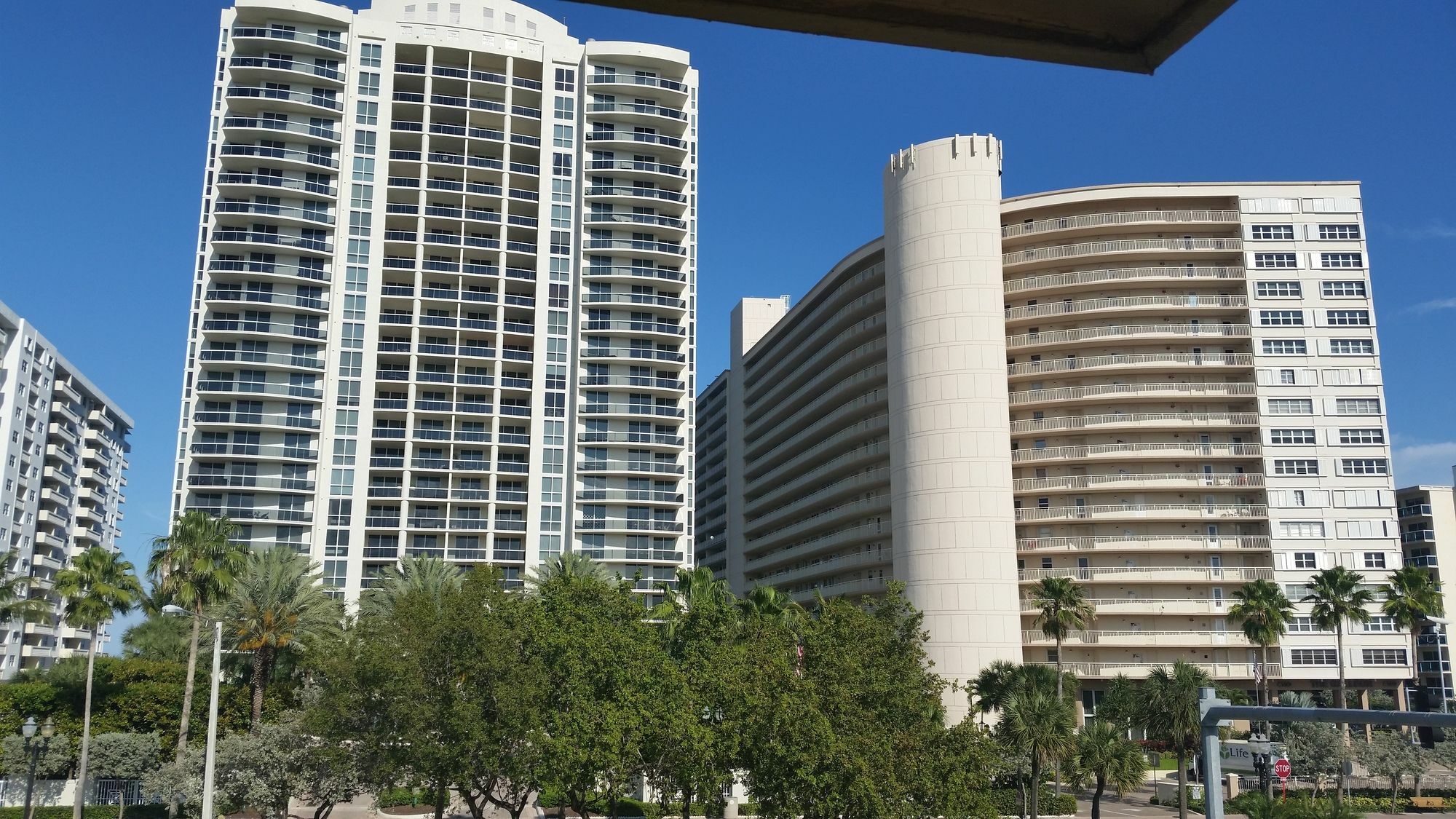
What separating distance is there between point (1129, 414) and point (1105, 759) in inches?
1985

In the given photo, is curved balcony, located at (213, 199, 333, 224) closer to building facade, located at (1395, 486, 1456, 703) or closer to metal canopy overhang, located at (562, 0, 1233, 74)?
metal canopy overhang, located at (562, 0, 1233, 74)

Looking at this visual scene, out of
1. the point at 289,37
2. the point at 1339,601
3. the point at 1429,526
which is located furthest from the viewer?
the point at 1429,526

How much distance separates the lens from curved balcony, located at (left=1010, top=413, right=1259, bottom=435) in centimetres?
9112

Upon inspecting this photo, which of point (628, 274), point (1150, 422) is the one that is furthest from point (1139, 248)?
point (628, 274)

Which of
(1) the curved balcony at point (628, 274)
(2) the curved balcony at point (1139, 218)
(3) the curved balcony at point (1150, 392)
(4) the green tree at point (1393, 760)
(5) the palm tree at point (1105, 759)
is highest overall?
(2) the curved balcony at point (1139, 218)

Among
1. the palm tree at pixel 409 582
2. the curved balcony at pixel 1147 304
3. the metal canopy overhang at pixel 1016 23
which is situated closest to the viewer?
the metal canopy overhang at pixel 1016 23

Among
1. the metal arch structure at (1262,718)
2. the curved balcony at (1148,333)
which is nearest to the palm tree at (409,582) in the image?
the metal arch structure at (1262,718)

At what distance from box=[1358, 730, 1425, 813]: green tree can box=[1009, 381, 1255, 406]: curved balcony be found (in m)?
34.9

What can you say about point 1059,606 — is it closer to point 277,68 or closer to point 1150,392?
point 1150,392

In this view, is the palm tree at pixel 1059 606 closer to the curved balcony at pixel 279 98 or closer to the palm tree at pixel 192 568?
the palm tree at pixel 192 568

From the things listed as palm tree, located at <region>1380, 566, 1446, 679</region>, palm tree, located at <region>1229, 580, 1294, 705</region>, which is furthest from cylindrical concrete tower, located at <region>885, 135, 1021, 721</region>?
palm tree, located at <region>1380, 566, 1446, 679</region>

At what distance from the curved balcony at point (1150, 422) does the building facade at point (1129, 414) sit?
0.65ft

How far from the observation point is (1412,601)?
262 ft

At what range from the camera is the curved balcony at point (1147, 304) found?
9300cm
